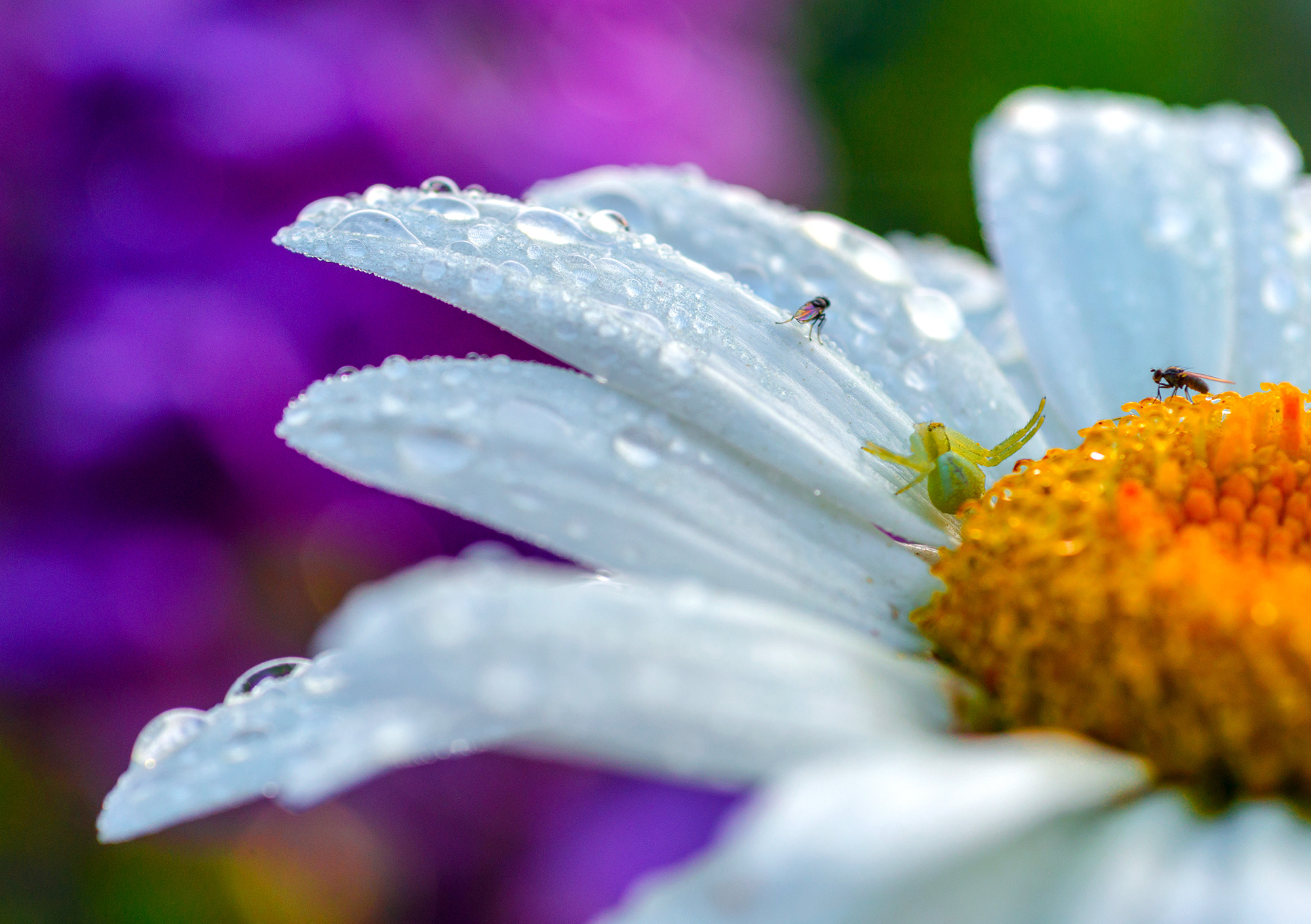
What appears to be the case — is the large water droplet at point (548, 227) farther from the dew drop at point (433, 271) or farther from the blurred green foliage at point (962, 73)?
the blurred green foliage at point (962, 73)

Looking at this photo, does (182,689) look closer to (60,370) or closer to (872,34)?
(60,370)

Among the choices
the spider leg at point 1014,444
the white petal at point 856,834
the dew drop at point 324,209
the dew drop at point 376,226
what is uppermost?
the dew drop at point 324,209

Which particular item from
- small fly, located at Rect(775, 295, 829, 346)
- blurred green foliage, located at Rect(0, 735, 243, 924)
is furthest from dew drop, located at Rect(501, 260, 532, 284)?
blurred green foliage, located at Rect(0, 735, 243, 924)

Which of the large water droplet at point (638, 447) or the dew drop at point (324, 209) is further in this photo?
the dew drop at point (324, 209)

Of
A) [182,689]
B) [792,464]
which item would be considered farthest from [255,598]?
[792,464]

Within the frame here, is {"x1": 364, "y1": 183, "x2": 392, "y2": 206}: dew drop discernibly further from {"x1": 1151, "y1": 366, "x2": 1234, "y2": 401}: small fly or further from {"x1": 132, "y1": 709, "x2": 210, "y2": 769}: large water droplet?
{"x1": 1151, "y1": 366, "x2": 1234, "y2": 401}: small fly

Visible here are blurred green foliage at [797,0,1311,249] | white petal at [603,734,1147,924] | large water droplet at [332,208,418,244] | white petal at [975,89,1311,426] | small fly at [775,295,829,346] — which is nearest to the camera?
white petal at [603,734,1147,924]

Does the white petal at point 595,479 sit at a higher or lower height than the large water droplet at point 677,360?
lower

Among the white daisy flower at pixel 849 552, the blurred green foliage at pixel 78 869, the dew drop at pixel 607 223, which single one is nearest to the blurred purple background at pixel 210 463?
the blurred green foliage at pixel 78 869

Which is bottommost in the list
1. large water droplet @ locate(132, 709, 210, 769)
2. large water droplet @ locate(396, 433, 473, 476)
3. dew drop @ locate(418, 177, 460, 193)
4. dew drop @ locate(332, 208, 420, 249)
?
large water droplet @ locate(132, 709, 210, 769)
